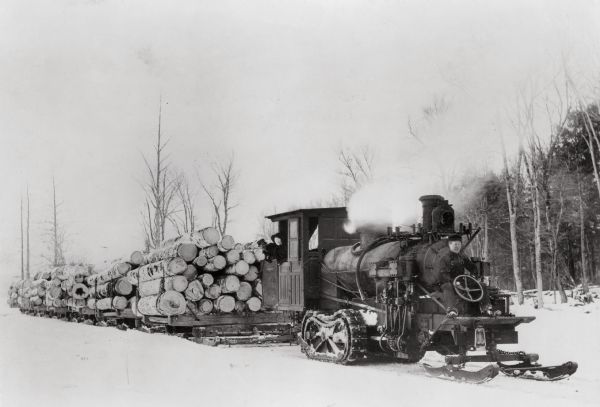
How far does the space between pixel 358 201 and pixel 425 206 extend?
78.6 inches

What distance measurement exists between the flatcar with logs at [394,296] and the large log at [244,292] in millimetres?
882

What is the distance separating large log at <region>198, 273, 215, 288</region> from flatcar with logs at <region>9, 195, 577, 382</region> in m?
1.49

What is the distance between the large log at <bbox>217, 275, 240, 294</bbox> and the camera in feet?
46.0

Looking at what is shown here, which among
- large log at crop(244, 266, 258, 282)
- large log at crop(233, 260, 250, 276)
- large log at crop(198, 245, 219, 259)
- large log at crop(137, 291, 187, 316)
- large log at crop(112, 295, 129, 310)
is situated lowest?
large log at crop(112, 295, 129, 310)

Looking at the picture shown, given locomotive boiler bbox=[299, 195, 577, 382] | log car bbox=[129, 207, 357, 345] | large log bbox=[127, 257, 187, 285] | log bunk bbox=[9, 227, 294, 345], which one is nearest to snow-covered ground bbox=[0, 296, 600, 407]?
locomotive boiler bbox=[299, 195, 577, 382]

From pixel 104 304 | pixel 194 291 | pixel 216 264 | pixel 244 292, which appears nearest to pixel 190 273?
pixel 194 291

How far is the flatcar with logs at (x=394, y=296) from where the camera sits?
335 inches

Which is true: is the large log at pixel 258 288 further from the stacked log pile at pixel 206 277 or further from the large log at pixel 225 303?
the large log at pixel 225 303

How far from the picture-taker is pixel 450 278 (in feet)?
28.6

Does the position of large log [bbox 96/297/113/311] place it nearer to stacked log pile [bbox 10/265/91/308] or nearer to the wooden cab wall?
A: stacked log pile [bbox 10/265/91/308]

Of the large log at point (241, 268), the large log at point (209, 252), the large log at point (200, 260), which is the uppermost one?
the large log at point (209, 252)

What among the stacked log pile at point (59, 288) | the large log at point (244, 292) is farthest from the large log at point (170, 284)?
the stacked log pile at point (59, 288)

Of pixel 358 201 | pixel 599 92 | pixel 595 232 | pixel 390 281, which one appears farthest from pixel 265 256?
pixel 595 232

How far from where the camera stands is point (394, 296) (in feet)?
30.5
